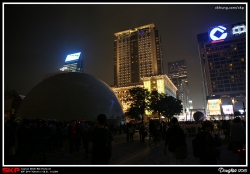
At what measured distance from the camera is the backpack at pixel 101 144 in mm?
4527

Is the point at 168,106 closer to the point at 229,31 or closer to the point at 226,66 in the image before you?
the point at 226,66

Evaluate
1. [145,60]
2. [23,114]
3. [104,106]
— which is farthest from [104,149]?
[145,60]

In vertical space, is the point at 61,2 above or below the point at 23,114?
above

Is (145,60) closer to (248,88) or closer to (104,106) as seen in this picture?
(104,106)

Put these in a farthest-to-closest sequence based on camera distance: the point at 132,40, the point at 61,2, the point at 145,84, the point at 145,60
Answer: the point at 132,40
the point at 145,60
the point at 145,84
the point at 61,2

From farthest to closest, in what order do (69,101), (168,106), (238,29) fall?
1. (238,29)
2. (168,106)
3. (69,101)

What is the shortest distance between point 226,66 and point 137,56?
268ft

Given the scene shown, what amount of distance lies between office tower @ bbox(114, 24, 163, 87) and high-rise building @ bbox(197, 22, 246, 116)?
4828 centimetres

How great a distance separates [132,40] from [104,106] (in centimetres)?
14850

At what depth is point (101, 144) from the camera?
4.54m

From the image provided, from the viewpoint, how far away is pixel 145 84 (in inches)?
5625

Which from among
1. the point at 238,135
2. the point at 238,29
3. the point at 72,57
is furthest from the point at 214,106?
the point at 72,57

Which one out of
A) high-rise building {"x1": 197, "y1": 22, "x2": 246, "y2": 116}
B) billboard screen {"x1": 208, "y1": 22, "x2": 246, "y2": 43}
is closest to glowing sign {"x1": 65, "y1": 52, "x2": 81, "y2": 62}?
high-rise building {"x1": 197, "y1": 22, "x2": 246, "y2": 116}

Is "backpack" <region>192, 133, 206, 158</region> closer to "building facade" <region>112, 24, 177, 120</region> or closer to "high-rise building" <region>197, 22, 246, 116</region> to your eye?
"high-rise building" <region>197, 22, 246, 116</region>
